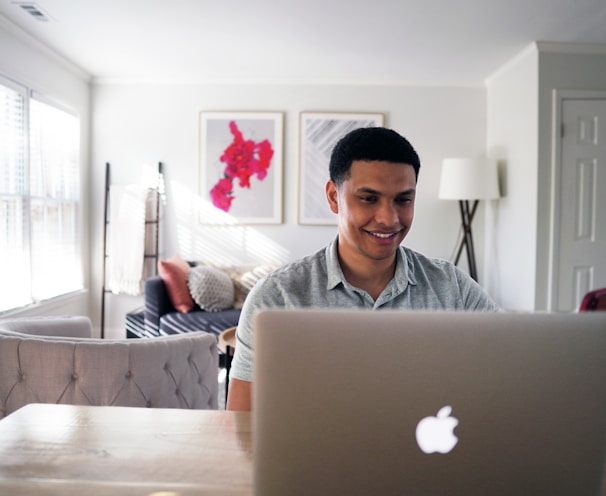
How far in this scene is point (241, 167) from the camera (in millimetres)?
5234

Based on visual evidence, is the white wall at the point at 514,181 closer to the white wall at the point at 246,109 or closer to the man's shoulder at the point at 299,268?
the white wall at the point at 246,109

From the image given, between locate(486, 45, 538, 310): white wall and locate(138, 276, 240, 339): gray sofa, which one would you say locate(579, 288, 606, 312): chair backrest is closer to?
locate(486, 45, 538, 310): white wall

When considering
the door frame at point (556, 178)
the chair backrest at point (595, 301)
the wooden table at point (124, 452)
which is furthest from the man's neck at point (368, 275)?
the door frame at point (556, 178)

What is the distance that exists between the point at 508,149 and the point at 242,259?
264cm

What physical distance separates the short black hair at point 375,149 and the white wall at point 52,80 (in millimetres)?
3334

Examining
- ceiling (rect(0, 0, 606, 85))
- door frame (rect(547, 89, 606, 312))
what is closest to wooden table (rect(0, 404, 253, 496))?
ceiling (rect(0, 0, 606, 85))

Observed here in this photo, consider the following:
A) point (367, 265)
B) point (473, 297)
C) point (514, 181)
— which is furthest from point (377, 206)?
point (514, 181)

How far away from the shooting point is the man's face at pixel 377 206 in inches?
49.9

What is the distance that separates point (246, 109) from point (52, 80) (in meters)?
1.70

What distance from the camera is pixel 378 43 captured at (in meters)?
4.09

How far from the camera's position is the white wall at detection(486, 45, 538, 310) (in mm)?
4258

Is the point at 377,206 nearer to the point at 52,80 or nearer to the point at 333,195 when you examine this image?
the point at 333,195

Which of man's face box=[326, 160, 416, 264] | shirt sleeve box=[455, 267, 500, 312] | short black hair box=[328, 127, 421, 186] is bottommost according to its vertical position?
shirt sleeve box=[455, 267, 500, 312]

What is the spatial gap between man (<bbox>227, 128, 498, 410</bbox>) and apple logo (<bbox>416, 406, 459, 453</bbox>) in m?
0.64
